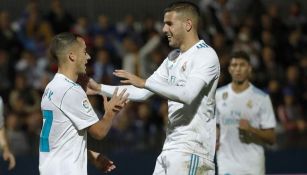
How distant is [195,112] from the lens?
666 cm

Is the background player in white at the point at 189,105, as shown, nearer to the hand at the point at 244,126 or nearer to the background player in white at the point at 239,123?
the hand at the point at 244,126

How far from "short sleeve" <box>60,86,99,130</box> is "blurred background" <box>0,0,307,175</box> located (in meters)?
5.44

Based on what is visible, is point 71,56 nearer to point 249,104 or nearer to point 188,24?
point 188,24

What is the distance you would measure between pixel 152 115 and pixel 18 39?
10.4ft

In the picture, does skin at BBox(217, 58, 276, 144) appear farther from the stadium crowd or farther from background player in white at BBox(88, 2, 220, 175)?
the stadium crowd

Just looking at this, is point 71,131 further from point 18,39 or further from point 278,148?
point 18,39

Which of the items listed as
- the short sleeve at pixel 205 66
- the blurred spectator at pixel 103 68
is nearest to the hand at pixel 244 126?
the short sleeve at pixel 205 66

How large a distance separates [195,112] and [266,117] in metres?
2.44

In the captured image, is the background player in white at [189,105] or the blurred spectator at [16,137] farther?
the blurred spectator at [16,137]

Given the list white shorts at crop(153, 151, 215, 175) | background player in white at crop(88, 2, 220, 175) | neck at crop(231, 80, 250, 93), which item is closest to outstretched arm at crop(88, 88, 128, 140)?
background player in white at crop(88, 2, 220, 175)

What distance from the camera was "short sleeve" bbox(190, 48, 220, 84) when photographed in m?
6.48

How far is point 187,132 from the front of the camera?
6656 millimetres

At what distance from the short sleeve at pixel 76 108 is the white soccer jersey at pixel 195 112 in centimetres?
60

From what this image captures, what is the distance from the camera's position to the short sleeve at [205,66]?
6.48m
